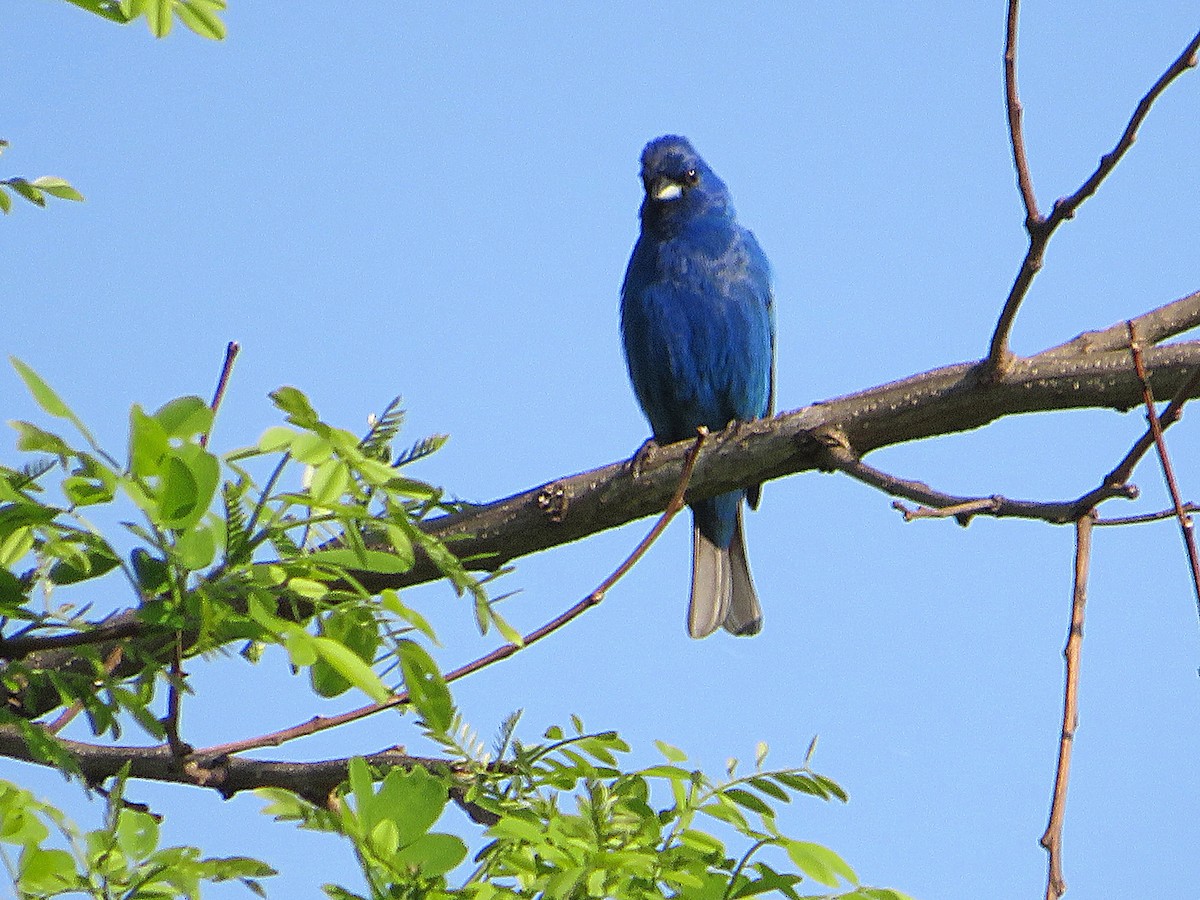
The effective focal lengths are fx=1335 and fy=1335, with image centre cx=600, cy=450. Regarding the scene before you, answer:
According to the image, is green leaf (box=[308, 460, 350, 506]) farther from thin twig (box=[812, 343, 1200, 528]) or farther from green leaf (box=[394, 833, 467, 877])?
thin twig (box=[812, 343, 1200, 528])

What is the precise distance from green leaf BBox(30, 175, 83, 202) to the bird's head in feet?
14.5

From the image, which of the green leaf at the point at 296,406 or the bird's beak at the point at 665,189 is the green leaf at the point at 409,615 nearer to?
the green leaf at the point at 296,406

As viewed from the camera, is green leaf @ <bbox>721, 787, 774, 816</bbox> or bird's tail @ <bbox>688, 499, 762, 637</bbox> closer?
green leaf @ <bbox>721, 787, 774, 816</bbox>

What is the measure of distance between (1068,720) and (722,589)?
15.0 ft

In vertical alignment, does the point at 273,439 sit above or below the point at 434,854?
above

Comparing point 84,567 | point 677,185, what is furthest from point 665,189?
point 84,567

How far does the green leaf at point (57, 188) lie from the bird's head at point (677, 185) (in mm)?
4410

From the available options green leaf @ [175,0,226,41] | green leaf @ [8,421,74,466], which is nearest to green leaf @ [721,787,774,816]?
green leaf @ [8,421,74,466]

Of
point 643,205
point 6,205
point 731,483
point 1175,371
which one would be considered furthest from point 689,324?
point 6,205

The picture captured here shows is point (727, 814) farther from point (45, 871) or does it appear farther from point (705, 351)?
point (705, 351)

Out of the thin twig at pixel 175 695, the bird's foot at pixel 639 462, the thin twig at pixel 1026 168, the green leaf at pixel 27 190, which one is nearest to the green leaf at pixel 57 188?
the green leaf at pixel 27 190

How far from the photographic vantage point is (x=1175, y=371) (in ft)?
9.15

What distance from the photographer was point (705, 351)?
248 inches

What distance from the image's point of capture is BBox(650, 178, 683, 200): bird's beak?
6828 millimetres
